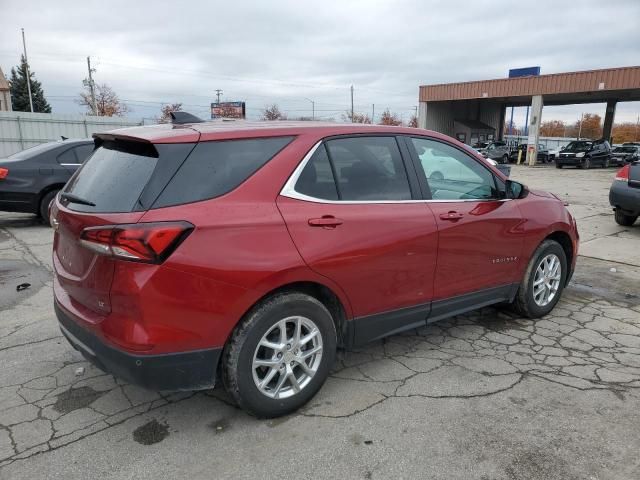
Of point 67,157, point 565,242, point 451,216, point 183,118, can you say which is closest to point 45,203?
point 67,157

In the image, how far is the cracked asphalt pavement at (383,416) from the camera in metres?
2.48

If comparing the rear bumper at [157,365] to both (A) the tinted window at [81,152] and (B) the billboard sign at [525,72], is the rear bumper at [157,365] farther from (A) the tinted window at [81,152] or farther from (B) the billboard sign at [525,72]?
(B) the billboard sign at [525,72]

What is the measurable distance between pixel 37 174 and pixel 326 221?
7.36m

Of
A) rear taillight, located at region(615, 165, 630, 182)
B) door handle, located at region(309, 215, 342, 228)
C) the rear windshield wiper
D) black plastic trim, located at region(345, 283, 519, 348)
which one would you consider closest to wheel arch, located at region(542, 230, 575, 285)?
black plastic trim, located at region(345, 283, 519, 348)

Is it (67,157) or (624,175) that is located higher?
(67,157)

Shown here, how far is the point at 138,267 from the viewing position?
7.67 feet

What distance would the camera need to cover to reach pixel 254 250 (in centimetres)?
258

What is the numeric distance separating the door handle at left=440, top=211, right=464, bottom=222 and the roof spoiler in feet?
5.89

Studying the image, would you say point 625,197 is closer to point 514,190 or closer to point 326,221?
point 514,190

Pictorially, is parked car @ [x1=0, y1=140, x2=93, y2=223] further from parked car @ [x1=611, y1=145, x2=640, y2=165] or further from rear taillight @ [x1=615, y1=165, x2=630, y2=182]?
parked car @ [x1=611, y1=145, x2=640, y2=165]

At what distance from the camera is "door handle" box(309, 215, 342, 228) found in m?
2.82

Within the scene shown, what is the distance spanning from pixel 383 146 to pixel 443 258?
90 centimetres

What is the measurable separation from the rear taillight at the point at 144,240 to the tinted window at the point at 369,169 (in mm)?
1075

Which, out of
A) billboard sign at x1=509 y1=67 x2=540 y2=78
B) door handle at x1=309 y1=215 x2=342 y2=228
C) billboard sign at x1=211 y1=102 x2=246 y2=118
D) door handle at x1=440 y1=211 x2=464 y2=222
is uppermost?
billboard sign at x1=509 y1=67 x2=540 y2=78
